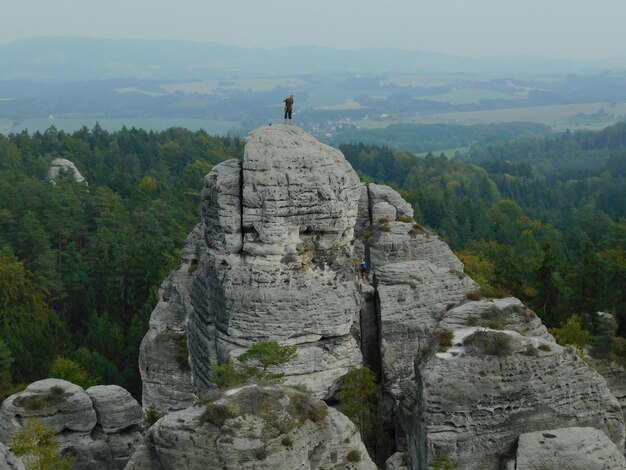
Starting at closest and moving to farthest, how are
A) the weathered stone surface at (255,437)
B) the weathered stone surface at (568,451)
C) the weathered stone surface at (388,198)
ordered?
the weathered stone surface at (255,437), the weathered stone surface at (568,451), the weathered stone surface at (388,198)

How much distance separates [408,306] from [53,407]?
1144 cm

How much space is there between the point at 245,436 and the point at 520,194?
366ft

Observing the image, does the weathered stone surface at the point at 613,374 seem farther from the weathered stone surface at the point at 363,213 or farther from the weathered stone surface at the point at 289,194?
the weathered stone surface at the point at 289,194

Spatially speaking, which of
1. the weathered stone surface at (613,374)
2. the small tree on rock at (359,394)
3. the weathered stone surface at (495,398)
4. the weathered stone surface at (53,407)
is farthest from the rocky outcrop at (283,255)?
the weathered stone surface at (613,374)

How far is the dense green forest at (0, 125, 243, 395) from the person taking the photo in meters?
43.2

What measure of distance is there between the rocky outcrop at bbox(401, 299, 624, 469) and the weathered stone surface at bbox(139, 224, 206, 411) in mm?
11176

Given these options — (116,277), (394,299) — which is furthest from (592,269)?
(116,277)

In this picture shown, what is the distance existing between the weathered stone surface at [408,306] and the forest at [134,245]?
568 cm

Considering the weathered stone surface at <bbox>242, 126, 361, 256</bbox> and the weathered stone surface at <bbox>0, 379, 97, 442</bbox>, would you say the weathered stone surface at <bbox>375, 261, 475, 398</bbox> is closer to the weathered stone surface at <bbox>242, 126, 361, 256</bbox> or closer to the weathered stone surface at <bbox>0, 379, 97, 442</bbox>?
the weathered stone surface at <bbox>242, 126, 361, 256</bbox>

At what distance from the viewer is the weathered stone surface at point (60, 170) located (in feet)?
261

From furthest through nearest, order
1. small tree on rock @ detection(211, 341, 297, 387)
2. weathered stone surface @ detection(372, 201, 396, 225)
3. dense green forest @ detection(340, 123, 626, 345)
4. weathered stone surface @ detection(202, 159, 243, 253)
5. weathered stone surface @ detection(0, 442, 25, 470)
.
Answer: dense green forest @ detection(340, 123, 626, 345) → weathered stone surface @ detection(372, 201, 396, 225) → weathered stone surface @ detection(202, 159, 243, 253) → small tree on rock @ detection(211, 341, 297, 387) → weathered stone surface @ detection(0, 442, 25, 470)

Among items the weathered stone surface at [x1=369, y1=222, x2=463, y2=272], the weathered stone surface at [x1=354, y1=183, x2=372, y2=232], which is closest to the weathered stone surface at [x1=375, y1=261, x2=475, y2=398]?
the weathered stone surface at [x1=369, y1=222, x2=463, y2=272]

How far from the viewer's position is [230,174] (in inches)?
997

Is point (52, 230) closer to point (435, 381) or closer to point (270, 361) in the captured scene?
point (270, 361)
